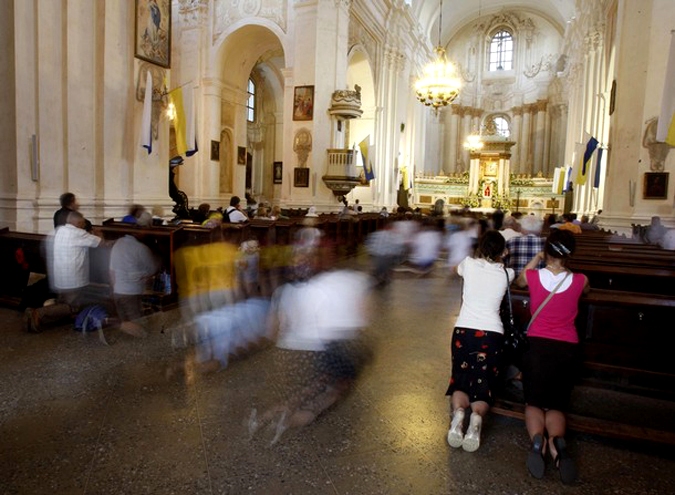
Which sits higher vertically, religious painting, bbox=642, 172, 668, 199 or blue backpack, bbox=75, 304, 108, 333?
religious painting, bbox=642, 172, 668, 199

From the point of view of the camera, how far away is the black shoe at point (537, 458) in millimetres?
2441

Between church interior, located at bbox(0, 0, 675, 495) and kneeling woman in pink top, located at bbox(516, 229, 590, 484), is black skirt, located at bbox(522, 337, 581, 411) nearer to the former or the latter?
kneeling woman in pink top, located at bbox(516, 229, 590, 484)

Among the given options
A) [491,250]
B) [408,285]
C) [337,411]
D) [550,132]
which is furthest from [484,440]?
[550,132]

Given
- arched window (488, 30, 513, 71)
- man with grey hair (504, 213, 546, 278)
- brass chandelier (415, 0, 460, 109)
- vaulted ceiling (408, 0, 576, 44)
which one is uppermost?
vaulted ceiling (408, 0, 576, 44)

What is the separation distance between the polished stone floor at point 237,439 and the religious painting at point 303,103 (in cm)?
1179

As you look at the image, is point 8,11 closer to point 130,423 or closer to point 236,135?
point 130,423

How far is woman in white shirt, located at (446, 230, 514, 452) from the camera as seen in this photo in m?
2.84

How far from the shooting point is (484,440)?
2.84 m

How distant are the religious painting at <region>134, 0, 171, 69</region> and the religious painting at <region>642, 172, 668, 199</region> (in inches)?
383

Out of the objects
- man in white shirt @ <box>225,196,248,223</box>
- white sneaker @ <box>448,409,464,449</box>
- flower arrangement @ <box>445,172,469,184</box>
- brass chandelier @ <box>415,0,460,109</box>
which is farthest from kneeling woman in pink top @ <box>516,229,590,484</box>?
flower arrangement @ <box>445,172,469,184</box>

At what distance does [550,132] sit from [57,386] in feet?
95.0

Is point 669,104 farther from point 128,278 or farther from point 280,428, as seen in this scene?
point 128,278

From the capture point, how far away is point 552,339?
2738 mm

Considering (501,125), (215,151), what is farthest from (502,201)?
(215,151)
